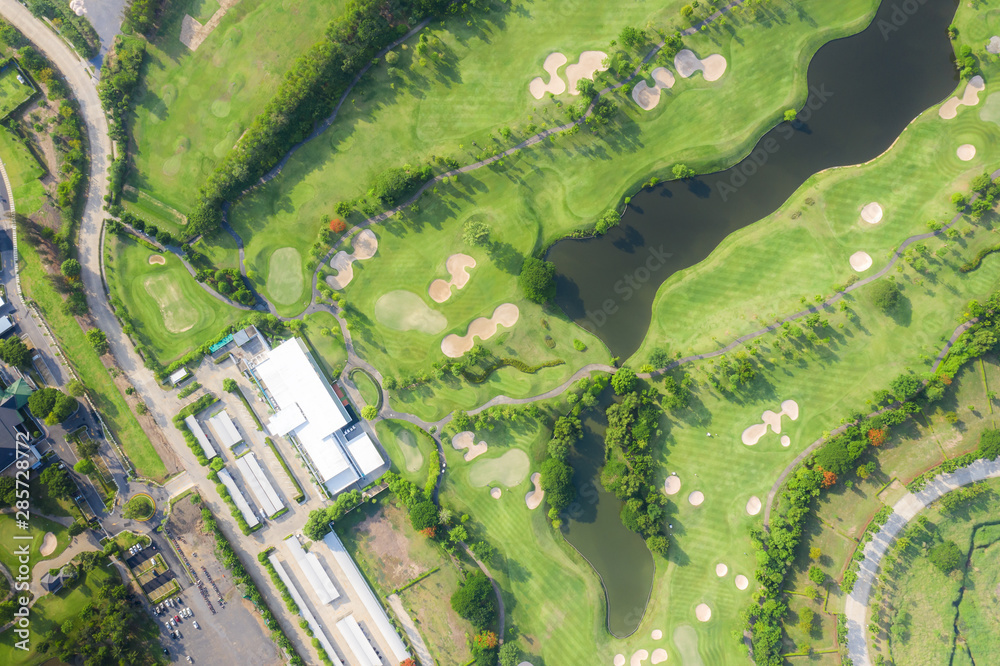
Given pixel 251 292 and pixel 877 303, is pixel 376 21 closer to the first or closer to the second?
pixel 251 292

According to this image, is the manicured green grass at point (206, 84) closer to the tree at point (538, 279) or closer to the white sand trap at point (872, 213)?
the tree at point (538, 279)

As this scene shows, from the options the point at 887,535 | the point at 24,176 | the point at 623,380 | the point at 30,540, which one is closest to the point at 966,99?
the point at 887,535

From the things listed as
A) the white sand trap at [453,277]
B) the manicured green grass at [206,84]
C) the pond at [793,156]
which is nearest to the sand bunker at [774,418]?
the pond at [793,156]

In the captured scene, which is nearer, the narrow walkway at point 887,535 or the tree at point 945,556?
the tree at point 945,556

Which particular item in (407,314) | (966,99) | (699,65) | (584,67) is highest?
(584,67)

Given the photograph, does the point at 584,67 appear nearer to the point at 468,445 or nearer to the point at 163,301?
the point at 468,445
